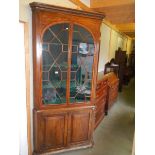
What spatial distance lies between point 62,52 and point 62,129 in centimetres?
120

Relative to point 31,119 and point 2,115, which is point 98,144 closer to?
point 31,119

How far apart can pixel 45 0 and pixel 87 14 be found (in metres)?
0.62

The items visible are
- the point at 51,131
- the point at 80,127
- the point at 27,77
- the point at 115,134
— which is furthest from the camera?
the point at 115,134

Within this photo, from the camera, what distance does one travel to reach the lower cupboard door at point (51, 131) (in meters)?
2.52

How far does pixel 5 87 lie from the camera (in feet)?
2.03

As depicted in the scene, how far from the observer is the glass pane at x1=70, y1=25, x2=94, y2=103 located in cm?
254

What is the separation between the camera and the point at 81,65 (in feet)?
8.75

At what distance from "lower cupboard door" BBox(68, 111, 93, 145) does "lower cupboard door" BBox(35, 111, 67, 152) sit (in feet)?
0.39

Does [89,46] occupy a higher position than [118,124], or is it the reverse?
[89,46]

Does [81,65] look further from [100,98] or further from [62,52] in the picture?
[100,98]

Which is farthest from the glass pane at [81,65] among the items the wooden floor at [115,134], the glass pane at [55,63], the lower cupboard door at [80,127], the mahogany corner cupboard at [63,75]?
the wooden floor at [115,134]

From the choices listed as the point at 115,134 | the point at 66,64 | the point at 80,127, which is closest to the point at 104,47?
the point at 115,134
